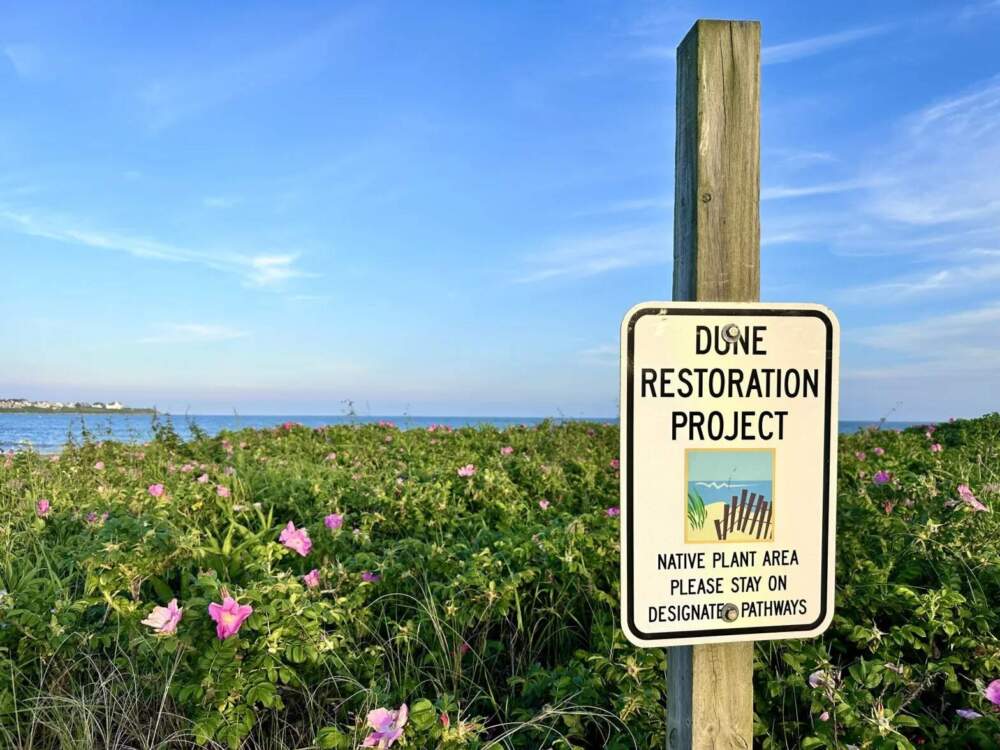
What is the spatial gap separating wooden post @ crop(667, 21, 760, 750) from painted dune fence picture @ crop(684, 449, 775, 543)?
0.97ft

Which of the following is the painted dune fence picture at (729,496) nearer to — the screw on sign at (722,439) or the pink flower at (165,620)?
the screw on sign at (722,439)

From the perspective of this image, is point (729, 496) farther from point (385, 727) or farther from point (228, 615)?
point (228, 615)

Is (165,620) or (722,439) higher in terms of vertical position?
(722,439)

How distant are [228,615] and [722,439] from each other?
171 cm

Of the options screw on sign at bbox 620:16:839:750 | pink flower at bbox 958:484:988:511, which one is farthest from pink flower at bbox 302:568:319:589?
pink flower at bbox 958:484:988:511

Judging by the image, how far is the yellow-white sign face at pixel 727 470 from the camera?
163 cm

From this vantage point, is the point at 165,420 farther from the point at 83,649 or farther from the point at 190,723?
the point at 190,723

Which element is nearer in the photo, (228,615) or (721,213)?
(721,213)

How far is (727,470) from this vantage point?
1662mm

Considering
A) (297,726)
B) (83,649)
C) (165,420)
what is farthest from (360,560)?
(165,420)

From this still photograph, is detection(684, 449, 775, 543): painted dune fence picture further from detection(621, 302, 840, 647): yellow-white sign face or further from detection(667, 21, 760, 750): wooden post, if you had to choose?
detection(667, 21, 760, 750): wooden post

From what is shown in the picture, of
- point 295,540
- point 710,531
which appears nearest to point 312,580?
point 295,540

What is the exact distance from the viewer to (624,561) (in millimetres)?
1656

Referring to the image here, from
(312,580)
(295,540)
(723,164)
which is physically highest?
(723,164)
